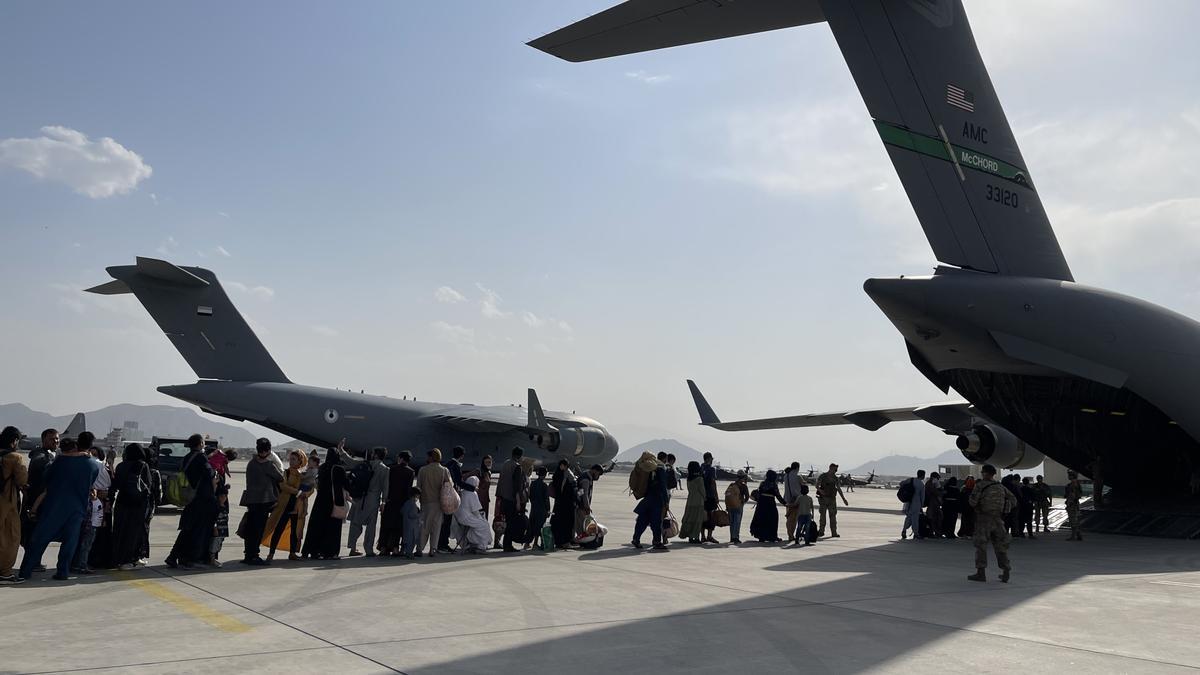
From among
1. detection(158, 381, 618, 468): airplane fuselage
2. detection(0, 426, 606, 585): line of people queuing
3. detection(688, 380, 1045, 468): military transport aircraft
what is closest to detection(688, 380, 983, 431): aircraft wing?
detection(688, 380, 1045, 468): military transport aircraft

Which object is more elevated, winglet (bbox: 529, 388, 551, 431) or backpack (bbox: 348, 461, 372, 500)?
winglet (bbox: 529, 388, 551, 431)

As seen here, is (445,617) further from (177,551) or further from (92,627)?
(177,551)

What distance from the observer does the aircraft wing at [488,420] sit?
86.5 ft

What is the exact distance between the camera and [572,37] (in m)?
11.3

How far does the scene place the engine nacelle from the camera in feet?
55.3

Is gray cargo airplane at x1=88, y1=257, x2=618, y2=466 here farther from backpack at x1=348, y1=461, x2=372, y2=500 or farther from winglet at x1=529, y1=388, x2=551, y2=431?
backpack at x1=348, y1=461, x2=372, y2=500

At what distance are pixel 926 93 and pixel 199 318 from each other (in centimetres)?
1901

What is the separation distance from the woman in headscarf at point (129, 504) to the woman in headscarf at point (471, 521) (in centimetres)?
371

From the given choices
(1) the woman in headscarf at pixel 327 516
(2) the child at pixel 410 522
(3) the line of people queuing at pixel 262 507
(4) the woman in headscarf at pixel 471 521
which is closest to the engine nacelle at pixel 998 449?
(3) the line of people queuing at pixel 262 507

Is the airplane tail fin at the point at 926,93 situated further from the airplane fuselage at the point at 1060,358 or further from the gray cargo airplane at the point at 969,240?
the airplane fuselage at the point at 1060,358

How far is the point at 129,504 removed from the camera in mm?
8953

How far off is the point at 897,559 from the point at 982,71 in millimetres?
7589

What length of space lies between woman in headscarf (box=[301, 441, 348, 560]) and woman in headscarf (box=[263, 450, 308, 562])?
0.16m

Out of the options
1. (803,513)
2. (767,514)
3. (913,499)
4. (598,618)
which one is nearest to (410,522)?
(598,618)
